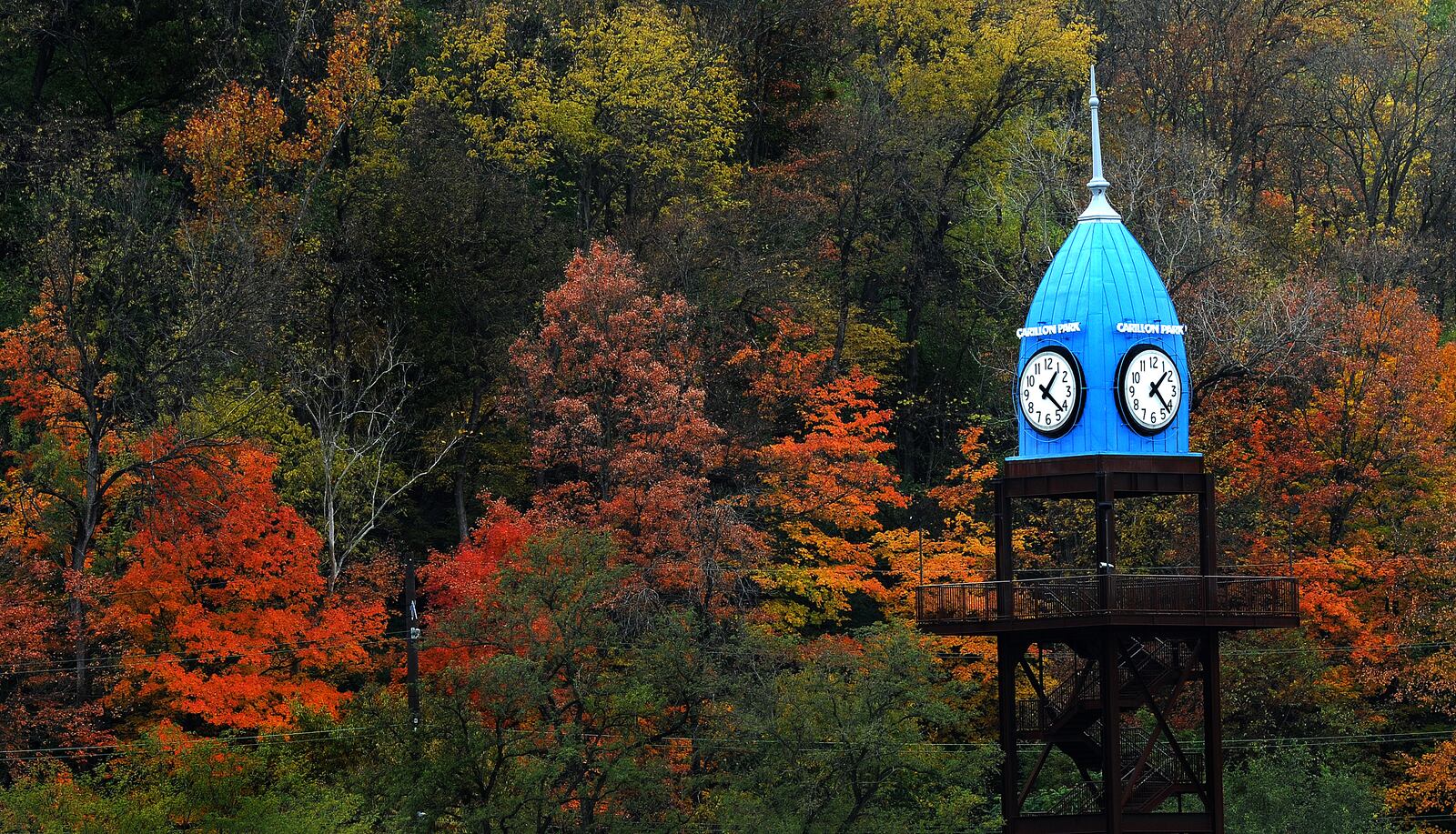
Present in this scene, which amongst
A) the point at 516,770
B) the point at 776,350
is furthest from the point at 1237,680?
the point at 516,770

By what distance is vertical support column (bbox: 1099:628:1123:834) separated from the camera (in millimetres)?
44812

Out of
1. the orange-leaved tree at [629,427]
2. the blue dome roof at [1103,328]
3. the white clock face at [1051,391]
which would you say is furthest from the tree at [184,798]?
the blue dome roof at [1103,328]

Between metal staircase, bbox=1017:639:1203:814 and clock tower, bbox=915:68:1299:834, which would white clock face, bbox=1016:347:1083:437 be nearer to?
clock tower, bbox=915:68:1299:834

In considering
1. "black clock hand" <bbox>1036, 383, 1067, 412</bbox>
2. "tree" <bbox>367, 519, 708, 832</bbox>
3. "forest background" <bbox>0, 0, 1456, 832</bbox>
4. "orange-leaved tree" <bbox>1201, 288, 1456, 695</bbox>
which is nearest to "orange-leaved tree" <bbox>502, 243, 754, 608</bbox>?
"forest background" <bbox>0, 0, 1456, 832</bbox>

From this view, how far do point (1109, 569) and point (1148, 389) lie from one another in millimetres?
3805

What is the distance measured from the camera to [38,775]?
175ft

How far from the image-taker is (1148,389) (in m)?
45.2

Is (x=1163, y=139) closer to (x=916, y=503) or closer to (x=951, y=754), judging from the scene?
(x=916, y=503)

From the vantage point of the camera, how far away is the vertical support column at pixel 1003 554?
46094 mm

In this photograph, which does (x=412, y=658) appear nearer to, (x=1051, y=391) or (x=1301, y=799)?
(x=1051, y=391)

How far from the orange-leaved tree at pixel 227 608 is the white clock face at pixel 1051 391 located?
19.7m

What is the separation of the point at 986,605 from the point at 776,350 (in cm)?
2127

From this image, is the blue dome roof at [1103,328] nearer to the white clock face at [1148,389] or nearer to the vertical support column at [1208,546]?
the white clock face at [1148,389]

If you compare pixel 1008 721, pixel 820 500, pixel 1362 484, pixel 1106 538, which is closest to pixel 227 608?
pixel 820 500
